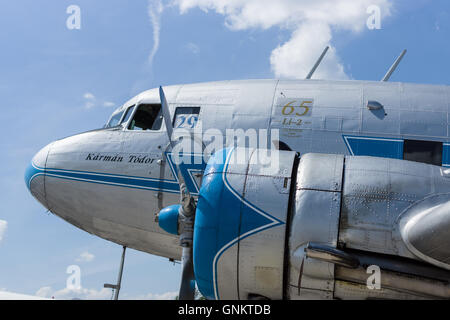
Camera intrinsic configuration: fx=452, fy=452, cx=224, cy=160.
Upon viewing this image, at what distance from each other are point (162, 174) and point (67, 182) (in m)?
2.20

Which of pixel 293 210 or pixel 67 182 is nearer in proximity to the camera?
pixel 293 210

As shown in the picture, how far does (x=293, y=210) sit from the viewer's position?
5.38 meters

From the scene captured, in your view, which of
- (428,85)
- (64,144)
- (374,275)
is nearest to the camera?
(374,275)

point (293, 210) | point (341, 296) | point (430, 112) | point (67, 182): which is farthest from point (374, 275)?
point (67, 182)

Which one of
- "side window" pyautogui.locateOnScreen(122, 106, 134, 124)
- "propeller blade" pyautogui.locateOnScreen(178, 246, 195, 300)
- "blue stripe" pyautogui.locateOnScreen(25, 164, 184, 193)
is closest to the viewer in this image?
"propeller blade" pyautogui.locateOnScreen(178, 246, 195, 300)

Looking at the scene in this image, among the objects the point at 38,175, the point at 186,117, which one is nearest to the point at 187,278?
the point at 186,117

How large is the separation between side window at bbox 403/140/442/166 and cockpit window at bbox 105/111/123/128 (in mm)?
6272

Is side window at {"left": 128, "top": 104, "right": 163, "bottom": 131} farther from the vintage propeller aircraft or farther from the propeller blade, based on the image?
the propeller blade

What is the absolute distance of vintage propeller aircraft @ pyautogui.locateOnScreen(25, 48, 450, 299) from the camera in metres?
5.13

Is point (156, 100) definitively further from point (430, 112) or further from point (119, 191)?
point (430, 112)

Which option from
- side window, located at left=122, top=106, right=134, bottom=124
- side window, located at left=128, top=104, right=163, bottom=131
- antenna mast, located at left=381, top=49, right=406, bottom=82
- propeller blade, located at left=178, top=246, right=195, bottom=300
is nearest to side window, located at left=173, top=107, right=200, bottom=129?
side window, located at left=128, top=104, right=163, bottom=131

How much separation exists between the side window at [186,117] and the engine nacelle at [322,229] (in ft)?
12.4

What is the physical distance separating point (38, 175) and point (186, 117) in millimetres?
3534
